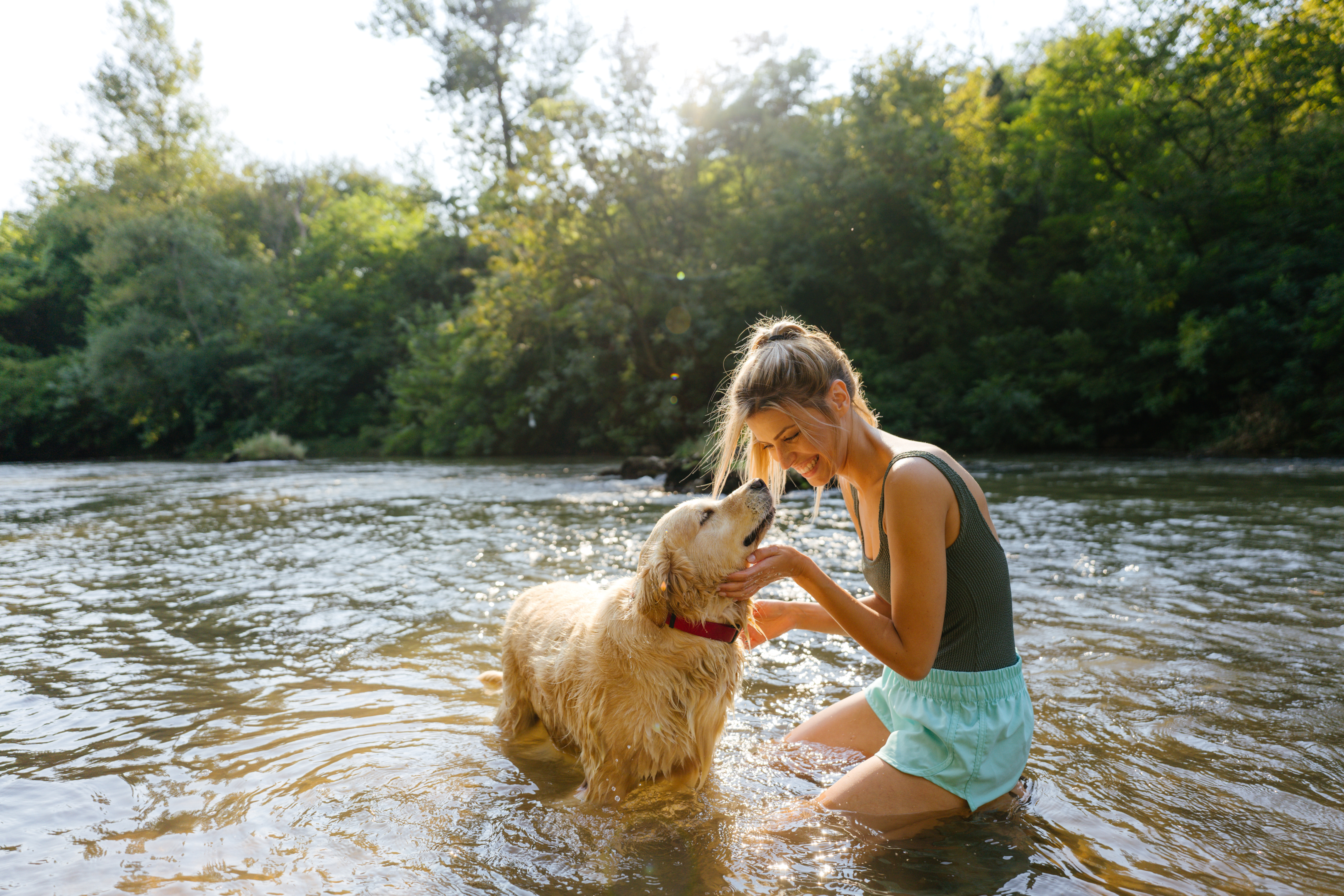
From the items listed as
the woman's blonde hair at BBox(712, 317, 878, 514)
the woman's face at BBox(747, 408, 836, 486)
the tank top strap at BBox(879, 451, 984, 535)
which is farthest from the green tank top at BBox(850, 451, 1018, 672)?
the woman's blonde hair at BBox(712, 317, 878, 514)

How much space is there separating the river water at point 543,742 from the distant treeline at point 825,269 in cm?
865

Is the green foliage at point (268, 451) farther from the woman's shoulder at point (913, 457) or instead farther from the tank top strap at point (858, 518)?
the woman's shoulder at point (913, 457)

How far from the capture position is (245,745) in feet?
12.1

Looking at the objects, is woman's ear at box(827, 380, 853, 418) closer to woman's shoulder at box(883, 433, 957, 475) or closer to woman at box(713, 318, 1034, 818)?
woman at box(713, 318, 1034, 818)

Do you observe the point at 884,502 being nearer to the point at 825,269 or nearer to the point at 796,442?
the point at 796,442

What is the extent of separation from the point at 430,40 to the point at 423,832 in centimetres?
3931

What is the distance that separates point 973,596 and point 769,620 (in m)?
0.92

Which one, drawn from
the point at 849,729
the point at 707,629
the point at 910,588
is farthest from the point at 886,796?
the point at 707,629

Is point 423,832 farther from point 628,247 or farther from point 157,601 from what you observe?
point 628,247

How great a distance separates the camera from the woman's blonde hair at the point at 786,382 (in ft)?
9.57

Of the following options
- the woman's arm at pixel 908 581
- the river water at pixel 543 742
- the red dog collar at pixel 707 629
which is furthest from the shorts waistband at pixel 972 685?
the red dog collar at pixel 707 629

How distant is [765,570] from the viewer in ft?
9.26

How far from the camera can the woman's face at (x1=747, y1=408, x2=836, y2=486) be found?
9.62ft

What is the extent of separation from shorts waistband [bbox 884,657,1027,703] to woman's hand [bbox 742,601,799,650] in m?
0.66
